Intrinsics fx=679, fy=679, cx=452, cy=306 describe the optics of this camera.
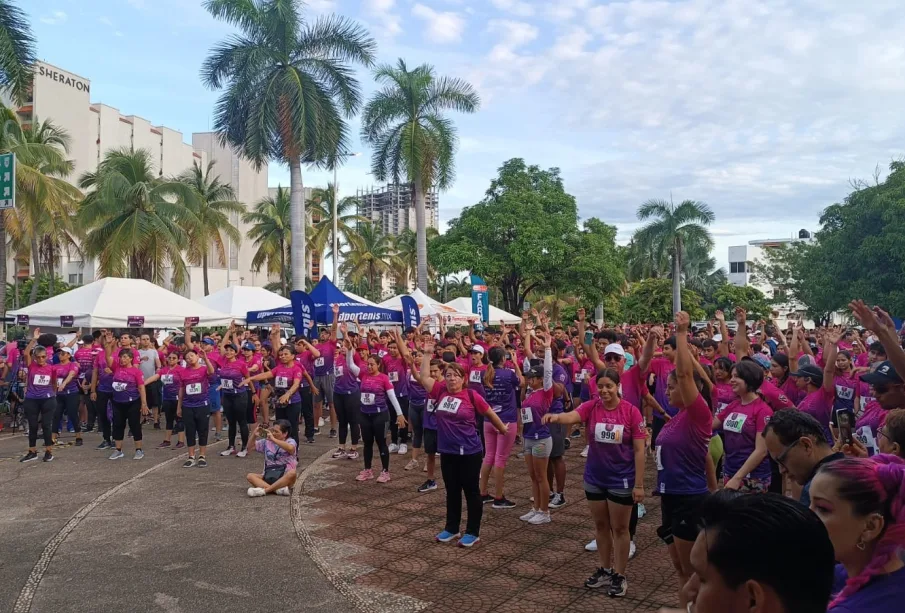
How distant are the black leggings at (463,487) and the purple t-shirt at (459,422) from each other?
0.08m

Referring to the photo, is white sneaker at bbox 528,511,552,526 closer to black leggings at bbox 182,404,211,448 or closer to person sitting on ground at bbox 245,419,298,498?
person sitting on ground at bbox 245,419,298,498

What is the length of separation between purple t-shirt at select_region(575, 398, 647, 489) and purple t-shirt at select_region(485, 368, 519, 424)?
9.32 feet

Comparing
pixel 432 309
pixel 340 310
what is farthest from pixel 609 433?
pixel 432 309

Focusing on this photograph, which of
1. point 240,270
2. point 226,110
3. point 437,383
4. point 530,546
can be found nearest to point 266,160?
point 226,110

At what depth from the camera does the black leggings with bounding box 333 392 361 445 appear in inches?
435

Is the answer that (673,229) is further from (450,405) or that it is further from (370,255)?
(450,405)

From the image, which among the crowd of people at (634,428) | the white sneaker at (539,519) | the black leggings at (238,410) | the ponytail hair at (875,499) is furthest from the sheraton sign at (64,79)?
the ponytail hair at (875,499)

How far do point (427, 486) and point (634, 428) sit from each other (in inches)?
167

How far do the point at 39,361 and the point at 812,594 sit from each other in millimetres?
12505

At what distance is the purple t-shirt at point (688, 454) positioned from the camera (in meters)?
5.09

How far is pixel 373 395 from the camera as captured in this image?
9.80 m

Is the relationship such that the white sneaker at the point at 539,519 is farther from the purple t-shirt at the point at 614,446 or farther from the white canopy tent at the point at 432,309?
the white canopy tent at the point at 432,309

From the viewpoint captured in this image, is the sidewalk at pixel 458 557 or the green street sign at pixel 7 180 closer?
the sidewalk at pixel 458 557

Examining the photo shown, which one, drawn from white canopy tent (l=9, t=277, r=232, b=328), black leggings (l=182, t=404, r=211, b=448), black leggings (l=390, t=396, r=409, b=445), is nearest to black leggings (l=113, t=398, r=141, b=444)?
black leggings (l=182, t=404, r=211, b=448)
